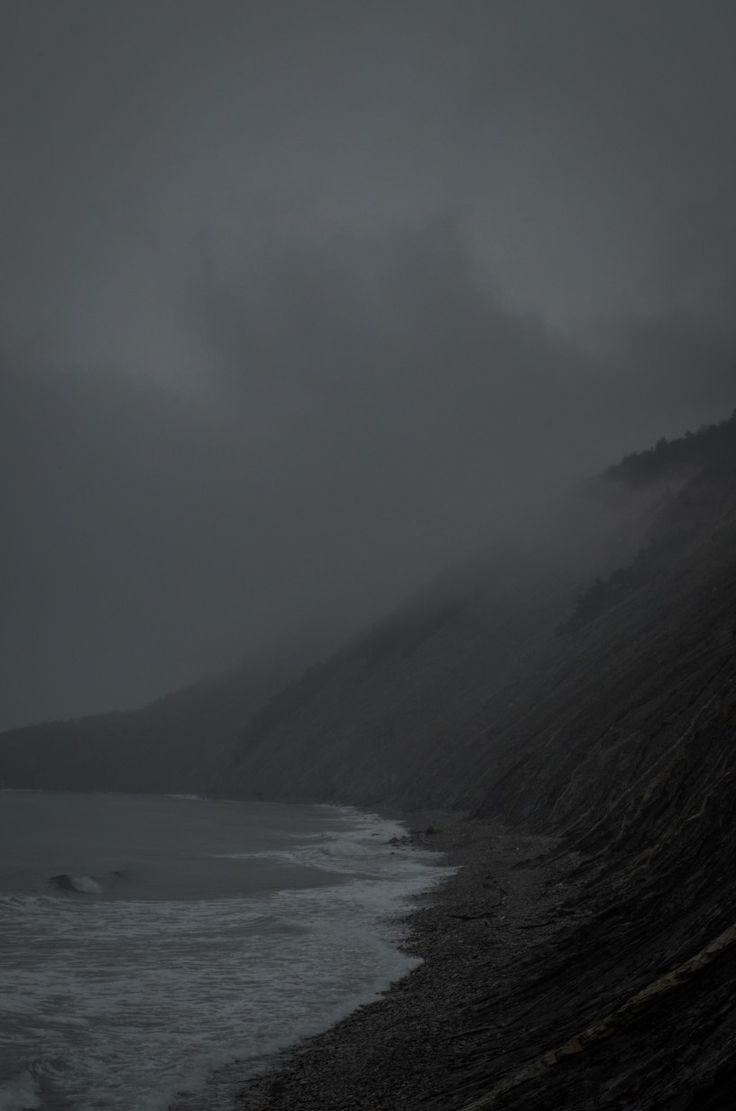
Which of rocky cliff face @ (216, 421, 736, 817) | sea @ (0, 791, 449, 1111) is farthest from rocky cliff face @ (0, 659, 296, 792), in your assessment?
sea @ (0, 791, 449, 1111)

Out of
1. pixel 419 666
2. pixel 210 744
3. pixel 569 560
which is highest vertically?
pixel 569 560

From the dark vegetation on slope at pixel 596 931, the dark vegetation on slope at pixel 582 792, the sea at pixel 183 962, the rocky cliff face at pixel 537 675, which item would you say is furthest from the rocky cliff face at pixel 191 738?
the sea at pixel 183 962

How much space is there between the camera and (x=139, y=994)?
1791 centimetres

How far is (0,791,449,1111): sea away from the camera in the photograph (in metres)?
13.4

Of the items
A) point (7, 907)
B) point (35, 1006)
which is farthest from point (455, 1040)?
point (7, 907)

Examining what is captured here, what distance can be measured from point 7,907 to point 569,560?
81744 millimetres

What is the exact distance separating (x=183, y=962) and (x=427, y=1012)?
903 centimetres

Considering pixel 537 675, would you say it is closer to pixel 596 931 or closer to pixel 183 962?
pixel 183 962

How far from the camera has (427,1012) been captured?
14.6 m

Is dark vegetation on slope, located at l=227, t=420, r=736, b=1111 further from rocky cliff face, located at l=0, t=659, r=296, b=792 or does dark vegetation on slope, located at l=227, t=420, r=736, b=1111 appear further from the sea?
rocky cliff face, located at l=0, t=659, r=296, b=792

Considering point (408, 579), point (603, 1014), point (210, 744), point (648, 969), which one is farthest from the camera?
point (408, 579)

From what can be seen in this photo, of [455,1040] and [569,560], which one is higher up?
[569,560]

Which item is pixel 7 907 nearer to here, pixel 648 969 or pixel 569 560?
pixel 648 969

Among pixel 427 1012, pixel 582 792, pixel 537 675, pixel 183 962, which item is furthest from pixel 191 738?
pixel 427 1012
